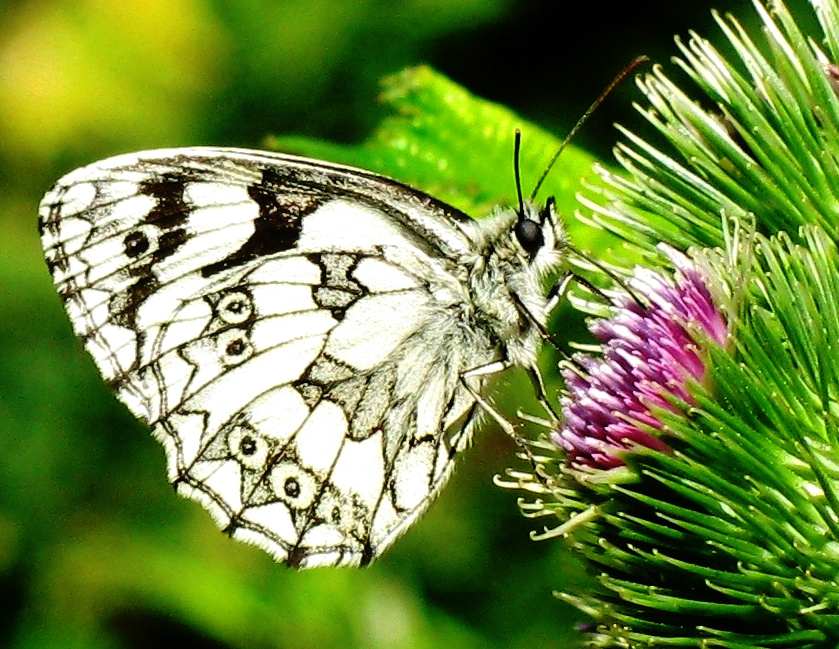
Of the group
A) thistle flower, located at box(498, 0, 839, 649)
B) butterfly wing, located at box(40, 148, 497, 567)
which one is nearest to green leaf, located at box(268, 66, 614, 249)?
butterfly wing, located at box(40, 148, 497, 567)

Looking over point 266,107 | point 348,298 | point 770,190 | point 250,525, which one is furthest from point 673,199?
point 266,107

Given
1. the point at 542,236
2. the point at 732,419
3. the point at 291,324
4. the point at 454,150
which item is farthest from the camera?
the point at 454,150

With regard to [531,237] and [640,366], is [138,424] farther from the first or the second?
[640,366]

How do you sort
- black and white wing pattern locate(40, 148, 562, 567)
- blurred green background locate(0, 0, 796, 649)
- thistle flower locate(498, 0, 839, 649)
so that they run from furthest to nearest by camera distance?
1. blurred green background locate(0, 0, 796, 649)
2. black and white wing pattern locate(40, 148, 562, 567)
3. thistle flower locate(498, 0, 839, 649)

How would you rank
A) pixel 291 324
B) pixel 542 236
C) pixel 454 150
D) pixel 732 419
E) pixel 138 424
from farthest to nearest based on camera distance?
pixel 138 424, pixel 454 150, pixel 291 324, pixel 542 236, pixel 732 419

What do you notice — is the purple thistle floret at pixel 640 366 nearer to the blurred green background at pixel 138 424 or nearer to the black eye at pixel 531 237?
the black eye at pixel 531 237

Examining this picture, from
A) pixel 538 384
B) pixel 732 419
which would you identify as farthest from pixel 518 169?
pixel 732 419

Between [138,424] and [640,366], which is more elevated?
[138,424]

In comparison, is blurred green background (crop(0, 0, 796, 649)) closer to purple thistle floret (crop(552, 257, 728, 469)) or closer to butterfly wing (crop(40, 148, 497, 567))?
butterfly wing (crop(40, 148, 497, 567))
